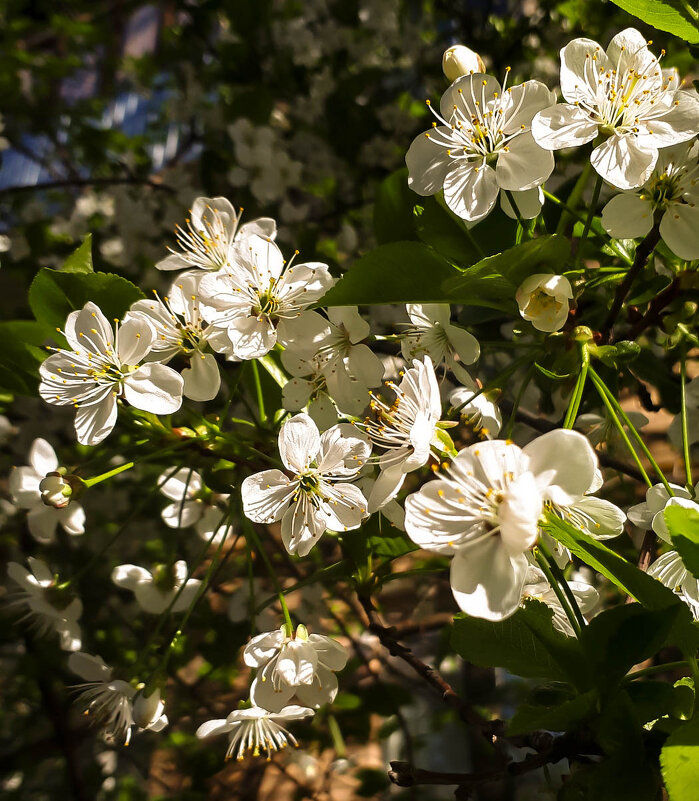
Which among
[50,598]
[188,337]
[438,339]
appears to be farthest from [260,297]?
[50,598]

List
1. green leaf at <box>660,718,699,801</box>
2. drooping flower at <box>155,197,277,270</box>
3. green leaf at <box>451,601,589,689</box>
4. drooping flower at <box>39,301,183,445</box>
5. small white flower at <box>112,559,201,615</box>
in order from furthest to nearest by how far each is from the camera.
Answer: small white flower at <box>112,559,201,615</box>, drooping flower at <box>155,197,277,270</box>, drooping flower at <box>39,301,183,445</box>, green leaf at <box>451,601,589,689</box>, green leaf at <box>660,718,699,801</box>

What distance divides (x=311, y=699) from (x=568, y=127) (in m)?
0.61

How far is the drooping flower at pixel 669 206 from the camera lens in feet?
2.02

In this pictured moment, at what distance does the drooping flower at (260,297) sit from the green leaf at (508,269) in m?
0.15

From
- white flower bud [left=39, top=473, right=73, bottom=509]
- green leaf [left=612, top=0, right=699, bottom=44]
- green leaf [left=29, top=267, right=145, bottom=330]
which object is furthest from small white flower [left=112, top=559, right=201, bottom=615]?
green leaf [left=612, top=0, right=699, bottom=44]

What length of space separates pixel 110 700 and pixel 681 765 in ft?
2.03

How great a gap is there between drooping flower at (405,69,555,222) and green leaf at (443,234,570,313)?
69 millimetres

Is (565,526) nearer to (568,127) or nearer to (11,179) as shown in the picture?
(568,127)

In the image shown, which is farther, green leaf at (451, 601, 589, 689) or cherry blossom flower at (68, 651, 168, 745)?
cherry blossom flower at (68, 651, 168, 745)

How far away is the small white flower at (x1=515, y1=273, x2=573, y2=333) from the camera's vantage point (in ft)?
1.86

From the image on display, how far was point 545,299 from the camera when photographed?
596mm

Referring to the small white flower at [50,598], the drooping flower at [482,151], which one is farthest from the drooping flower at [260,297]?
the small white flower at [50,598]

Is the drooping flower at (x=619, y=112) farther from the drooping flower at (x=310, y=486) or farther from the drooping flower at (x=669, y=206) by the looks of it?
the drooping flower at (x=310, y=486)

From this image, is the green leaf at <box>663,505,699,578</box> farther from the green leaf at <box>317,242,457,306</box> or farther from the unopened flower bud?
the unopened flower bud
